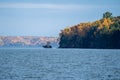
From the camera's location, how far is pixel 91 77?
5738cm

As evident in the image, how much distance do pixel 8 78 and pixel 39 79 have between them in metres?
3.84

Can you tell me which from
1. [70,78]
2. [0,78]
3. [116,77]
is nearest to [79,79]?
[70,78]

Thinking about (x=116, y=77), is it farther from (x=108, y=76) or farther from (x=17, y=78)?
(x=17, y=78)

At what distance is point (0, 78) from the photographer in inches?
2216

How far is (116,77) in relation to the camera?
57781mm

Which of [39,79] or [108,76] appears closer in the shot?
[39,79]

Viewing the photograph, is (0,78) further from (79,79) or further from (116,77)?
(116,77)

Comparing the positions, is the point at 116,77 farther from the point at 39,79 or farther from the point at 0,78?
the point at 0,78

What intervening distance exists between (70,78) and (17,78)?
21.2ft

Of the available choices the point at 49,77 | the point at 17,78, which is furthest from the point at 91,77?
the point at 17,78

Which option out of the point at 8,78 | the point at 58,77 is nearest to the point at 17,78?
the point at 8,78

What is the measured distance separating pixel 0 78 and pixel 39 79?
483 centimetres

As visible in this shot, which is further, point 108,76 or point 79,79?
point 108,76

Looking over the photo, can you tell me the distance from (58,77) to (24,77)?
13.9 ft
